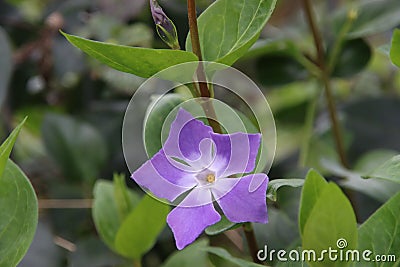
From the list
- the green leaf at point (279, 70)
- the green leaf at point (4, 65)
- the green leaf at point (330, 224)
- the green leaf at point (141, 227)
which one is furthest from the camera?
the green leaf at point (279, 70)

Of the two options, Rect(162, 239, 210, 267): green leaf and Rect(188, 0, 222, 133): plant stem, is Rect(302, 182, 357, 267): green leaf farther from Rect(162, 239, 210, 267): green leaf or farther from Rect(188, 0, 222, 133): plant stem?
Rect(162, 239, 210, 267): green leaf

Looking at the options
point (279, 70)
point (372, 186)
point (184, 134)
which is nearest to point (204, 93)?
point (184, 134)

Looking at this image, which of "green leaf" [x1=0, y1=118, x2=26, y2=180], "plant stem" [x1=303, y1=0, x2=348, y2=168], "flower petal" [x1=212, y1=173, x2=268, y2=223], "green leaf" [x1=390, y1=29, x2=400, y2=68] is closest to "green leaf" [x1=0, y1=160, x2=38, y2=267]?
"green leaf" [x1=0, y1=118, x2=26, y2=180]

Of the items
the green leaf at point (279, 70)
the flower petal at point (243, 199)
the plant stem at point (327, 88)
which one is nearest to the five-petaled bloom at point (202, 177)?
the flower petal at point (243, 199)

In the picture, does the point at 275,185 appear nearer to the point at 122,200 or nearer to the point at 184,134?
the point at 184,134

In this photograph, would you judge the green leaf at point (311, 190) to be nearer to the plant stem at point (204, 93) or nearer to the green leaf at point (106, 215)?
the plant stem at point (204, 93)

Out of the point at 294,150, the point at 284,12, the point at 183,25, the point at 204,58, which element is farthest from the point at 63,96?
the point at 284,12
